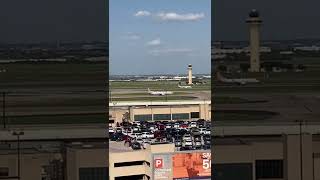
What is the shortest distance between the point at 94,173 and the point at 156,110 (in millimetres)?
9051

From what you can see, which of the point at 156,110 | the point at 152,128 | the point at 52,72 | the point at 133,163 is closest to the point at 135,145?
the point at 133,163

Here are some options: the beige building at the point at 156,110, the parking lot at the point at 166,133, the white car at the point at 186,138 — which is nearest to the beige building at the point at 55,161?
the parking lot at the point at 166,133

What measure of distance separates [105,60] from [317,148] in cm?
122

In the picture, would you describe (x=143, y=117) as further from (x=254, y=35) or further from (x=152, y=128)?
(x=254, y=35)

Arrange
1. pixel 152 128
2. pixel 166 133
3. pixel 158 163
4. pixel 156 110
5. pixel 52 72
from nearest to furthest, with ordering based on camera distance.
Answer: pixel 52 72, pixel 158 163, pixel 166 133, pixel 152 128, pixel 156 110

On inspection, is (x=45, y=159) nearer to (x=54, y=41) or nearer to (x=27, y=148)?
(x=27, y=148)

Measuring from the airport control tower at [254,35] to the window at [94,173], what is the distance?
1.01 metres

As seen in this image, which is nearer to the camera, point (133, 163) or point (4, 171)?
point (4, 171)

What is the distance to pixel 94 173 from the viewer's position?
2.59 m

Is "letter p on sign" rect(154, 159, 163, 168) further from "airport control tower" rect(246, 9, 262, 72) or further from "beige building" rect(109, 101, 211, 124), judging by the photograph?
"beige building" rect(109, 101, 211, 124)

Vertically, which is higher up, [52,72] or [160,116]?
[52,72]

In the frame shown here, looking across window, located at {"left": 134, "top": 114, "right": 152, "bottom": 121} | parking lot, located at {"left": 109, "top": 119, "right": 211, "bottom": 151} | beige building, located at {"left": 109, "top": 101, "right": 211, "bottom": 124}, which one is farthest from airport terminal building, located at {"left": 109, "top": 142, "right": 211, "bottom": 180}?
window, located at {"left": 134, "top": 114, "right": 152, "bottom": 121}

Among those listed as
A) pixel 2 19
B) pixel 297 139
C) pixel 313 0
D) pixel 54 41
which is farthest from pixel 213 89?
pixel 2 19

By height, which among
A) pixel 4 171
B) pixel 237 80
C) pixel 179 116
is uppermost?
pixel 237 80
